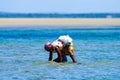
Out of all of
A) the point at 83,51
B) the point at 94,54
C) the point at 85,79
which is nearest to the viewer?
the point at 85,79

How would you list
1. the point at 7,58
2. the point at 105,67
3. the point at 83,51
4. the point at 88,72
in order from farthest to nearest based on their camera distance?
1. the point at 83,51
2. the point at 7,58
3. the point at 105,67
4. the point at 88,72

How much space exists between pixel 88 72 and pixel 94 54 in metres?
6.68

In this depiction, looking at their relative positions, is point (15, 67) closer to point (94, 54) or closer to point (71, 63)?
point (71, 63)

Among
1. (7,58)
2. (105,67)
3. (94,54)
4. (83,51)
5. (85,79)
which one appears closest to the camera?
(85,79)

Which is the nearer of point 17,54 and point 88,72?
point 88,72

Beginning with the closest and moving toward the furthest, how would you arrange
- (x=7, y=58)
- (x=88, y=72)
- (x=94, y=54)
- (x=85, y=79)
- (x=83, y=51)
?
(x=85, y=79) → (x=88, y=72) → (x=7, y=58) → (x=94, y=54) → (x=83, y=51)

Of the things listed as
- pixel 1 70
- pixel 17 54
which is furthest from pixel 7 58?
pixel 1 70

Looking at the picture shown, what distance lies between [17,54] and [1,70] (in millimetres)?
6140

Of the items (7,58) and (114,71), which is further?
(7,58)

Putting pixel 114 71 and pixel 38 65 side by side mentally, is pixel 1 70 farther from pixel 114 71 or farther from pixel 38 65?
pixel 114 71

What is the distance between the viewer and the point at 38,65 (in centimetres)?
2239

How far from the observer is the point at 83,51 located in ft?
94.8

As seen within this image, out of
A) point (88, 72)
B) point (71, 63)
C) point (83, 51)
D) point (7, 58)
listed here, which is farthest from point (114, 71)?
point (83, 51)

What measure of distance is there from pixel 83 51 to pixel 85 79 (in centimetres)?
1001
